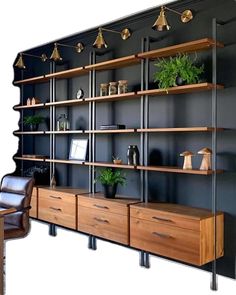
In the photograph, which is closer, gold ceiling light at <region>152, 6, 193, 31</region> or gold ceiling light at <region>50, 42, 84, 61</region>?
gold ceiling light at <region>152, 6, 193, 31</region>

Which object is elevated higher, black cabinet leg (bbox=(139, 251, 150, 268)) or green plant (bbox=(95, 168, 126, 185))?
green plant (bbox=(95, 168, 126, 185))

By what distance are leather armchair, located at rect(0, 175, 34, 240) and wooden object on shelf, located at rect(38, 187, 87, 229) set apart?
31.9 inches

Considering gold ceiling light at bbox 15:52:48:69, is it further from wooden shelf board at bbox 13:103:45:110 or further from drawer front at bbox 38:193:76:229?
drawer front at bbox 38:193:76:229

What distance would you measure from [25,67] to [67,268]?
344cm

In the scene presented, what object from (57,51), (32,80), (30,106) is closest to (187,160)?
(57,51)

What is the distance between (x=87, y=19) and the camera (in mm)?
4336

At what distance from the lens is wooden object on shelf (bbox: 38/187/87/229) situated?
4402 mm

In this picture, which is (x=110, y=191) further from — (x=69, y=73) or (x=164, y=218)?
(x=69, y=73)

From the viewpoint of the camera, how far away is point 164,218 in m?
3.40

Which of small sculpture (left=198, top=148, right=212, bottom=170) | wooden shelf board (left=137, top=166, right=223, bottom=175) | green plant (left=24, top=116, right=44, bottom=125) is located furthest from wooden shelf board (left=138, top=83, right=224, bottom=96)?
green plant (left=24, top=116, right=44, bottom=125)

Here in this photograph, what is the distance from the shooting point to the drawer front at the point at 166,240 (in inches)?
125

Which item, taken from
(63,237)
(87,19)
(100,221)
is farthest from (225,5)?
(63,237)

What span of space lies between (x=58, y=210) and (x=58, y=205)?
0.06 meters

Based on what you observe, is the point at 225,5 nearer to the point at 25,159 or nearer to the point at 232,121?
the point at 232,121
